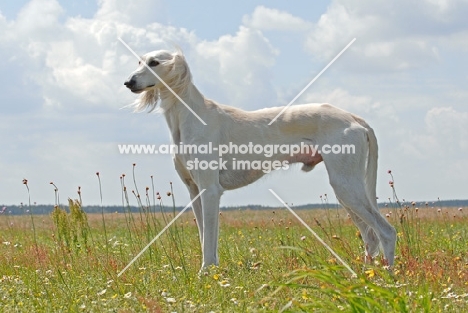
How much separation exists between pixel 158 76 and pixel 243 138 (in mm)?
1274

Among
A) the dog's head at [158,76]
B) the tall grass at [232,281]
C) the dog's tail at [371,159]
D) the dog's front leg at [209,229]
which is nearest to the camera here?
the tall grass at [232,281]

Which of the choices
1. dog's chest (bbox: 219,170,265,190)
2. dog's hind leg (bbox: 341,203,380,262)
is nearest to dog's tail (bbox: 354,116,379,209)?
dog's hind leg (bbox: 341,203,380,262)

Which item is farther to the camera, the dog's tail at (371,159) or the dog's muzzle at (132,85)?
the dog's tail at (371,159)

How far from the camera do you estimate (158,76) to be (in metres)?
7.68

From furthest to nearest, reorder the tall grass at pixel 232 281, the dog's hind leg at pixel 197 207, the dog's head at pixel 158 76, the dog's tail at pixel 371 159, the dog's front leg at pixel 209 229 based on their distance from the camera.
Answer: the dog's tail at pixel 371 159 → the dog's hind leg at pixel 197 207 → the dog's head at pixel 158 76 → the dog's front leg at pixel 209 229 → the tall grass at pixel 232 281

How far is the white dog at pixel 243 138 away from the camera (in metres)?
7.62

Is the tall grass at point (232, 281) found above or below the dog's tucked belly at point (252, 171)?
below

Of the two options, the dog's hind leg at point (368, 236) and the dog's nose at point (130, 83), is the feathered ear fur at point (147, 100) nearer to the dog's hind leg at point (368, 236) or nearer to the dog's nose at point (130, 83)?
the dog's nose at point (130, 83)

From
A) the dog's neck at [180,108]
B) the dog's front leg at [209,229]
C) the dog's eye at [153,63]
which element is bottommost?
the dog's front leg at [209,229]

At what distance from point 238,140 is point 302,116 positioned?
81cm

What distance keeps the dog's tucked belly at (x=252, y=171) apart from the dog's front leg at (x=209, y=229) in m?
0.52

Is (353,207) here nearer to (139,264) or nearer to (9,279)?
(139,264)

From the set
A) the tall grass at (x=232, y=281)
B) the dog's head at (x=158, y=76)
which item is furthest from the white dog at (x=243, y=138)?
the tall grass at (x=232, y=281)

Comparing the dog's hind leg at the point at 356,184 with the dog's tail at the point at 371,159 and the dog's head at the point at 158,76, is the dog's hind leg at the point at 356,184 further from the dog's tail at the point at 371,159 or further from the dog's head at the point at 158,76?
the dog's head at the point at 158,76
